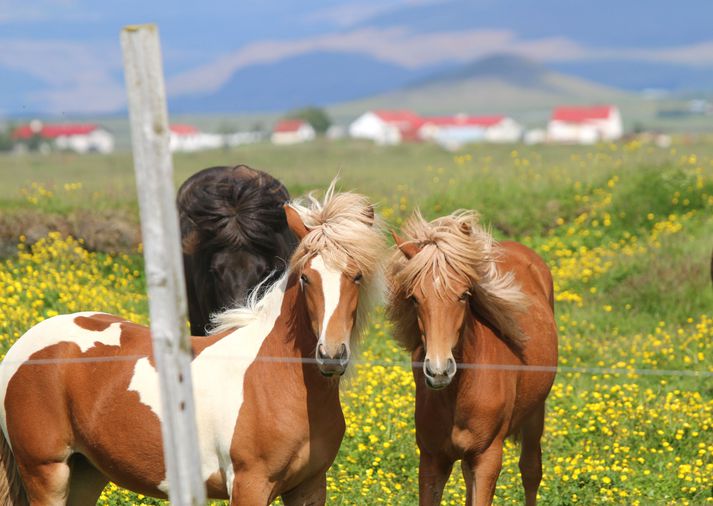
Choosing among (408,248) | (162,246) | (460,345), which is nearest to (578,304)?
(460,345)

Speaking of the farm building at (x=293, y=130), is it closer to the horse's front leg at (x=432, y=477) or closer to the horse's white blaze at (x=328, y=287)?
the horse's front leg at (x=432, y=477)

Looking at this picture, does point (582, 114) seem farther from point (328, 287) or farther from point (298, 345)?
point (328, 287)

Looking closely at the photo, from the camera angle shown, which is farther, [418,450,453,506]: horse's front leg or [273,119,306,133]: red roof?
[273,119,306,133]: red roof

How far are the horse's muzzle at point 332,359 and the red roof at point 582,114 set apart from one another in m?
146

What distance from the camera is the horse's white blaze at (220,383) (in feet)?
15.8

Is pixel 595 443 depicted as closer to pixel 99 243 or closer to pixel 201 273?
pixel 201 273

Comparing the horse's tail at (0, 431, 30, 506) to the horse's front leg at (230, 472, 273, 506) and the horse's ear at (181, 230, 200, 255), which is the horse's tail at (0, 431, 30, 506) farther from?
the horse's ear at (181, 230, 200, 255)

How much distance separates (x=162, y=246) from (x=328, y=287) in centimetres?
132

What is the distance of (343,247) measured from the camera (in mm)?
4746

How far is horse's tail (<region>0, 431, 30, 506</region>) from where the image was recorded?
5211 mm

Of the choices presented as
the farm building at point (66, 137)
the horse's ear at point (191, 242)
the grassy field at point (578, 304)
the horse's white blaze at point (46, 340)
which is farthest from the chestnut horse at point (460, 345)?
the farm building at point (66, 137)

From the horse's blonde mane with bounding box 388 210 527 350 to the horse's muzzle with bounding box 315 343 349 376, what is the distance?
0.84 m

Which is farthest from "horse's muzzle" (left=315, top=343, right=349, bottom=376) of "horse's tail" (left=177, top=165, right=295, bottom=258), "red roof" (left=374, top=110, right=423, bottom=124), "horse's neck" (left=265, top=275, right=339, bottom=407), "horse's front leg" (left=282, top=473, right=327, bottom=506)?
A: "red roof" (left=374, top=110, right=423, bottom=124)

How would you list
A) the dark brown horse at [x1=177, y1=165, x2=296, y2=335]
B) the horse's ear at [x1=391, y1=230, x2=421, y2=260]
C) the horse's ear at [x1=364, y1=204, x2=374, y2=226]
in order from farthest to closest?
the dark brown horse at [x1=177, y1=165, x2=296, y2=335] → the horse's ear at [x1=391, y1=230, x2=421, y2=260] → the horse's ear at [x1=364, y1=204, x2=374, y2=226]
